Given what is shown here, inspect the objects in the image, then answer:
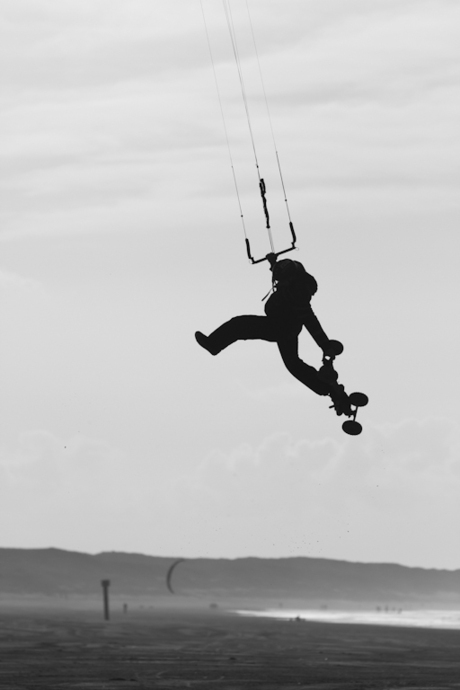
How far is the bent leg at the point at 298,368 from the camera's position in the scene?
23.6 m

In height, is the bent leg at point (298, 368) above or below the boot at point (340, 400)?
above

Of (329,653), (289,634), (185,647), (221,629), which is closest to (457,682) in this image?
(329,653)

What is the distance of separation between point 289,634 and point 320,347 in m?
59.3

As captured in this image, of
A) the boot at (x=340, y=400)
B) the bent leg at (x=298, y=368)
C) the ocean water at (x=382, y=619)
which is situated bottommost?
the boot at (x=340, y=400)

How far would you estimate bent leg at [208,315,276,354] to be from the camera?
23.7 m

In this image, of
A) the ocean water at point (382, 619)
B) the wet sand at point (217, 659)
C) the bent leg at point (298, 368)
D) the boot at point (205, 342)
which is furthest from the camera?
the ocean water at point (382, 619)

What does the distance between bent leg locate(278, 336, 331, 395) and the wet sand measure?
17.7 meters

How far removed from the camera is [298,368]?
23797 mm

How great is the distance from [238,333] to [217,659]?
30921 millimetres

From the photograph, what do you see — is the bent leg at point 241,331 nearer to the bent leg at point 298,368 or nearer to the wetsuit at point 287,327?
the wetsuit at point 287,327

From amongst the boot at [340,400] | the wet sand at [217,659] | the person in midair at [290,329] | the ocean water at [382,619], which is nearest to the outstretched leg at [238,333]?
the person in midair at [290,329]

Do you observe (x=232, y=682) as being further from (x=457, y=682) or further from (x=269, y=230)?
(x=269, y=230)

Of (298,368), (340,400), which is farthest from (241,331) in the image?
(340,400)

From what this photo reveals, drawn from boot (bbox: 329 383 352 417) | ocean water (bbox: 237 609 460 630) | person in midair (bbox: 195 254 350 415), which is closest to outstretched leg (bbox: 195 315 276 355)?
person in midair (bbox: 195 254 350 415)
